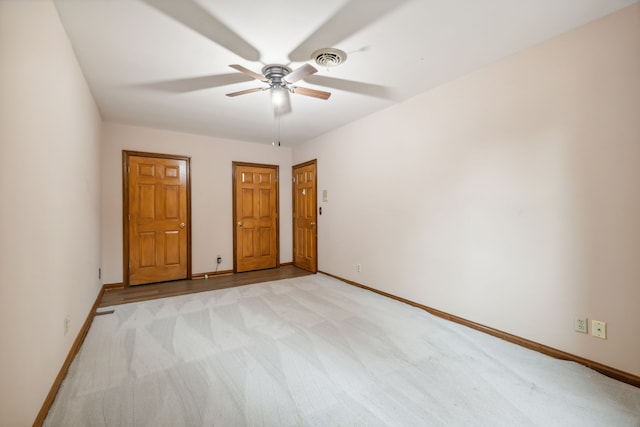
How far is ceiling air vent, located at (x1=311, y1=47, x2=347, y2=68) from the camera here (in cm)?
226

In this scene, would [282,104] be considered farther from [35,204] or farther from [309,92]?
[35,204]

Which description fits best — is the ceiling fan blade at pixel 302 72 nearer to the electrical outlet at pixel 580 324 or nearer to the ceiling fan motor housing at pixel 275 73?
the ceiling fan motor housing at pixel 275 73

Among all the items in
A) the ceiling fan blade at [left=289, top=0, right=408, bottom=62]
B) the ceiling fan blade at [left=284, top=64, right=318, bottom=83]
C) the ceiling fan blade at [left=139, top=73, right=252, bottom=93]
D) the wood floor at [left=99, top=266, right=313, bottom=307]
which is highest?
the ceiling fan blade at [left=289, top=0, right=408, bottom=62]

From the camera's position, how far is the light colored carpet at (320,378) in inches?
62.6

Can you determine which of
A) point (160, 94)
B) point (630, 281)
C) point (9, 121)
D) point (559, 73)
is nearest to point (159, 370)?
point (9, 121)

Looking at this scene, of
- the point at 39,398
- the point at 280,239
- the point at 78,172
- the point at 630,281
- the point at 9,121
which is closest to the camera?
the point at 9,121

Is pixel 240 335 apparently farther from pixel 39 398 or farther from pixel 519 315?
pixel 519 315

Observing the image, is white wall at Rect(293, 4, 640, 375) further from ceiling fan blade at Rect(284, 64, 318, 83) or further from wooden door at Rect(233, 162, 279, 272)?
wooden door at Rect(233, 162, 279, 272)

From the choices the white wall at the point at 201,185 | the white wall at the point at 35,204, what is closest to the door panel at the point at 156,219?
the white wall at the point at 201,185

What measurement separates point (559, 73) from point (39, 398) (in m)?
4.08

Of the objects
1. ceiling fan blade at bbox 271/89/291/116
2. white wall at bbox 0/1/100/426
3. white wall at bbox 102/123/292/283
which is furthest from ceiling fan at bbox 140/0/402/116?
white wall at bbox 102/123/292/283

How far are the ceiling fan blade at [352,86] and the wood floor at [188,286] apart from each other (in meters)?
3.11

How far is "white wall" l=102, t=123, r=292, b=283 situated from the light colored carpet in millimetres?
1736

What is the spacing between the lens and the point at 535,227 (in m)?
2.28
